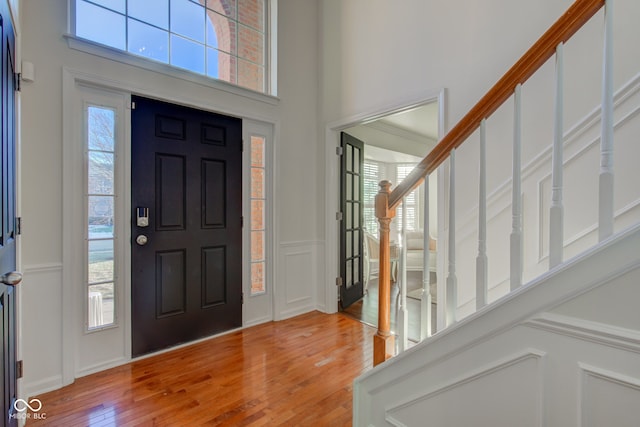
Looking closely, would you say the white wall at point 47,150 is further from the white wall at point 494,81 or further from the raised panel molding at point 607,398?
the raised panel molding at point 607,398

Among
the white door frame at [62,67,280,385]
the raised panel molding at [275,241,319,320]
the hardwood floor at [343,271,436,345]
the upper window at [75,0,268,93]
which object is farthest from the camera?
the raised panel molding at [275,241,319,320]

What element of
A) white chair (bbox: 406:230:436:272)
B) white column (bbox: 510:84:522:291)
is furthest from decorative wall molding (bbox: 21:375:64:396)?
white chair (bbox: 406:230:436:272)

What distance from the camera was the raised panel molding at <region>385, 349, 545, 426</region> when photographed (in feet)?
2.97

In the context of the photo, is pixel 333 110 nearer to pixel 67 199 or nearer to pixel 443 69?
pixel 443 69

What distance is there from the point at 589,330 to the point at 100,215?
2648 mm

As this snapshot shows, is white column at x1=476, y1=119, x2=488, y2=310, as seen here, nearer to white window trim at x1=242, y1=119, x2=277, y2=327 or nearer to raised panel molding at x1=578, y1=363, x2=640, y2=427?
raised panel molding at x1=578, y1=363, x2=640, y2=427

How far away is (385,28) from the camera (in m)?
2.73

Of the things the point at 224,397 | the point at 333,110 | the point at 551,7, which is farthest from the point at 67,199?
the point at 551,7

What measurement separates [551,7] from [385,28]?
131 cm

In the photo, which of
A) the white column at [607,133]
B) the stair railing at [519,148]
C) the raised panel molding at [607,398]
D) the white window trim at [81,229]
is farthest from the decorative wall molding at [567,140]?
the white window trim at [81,229]

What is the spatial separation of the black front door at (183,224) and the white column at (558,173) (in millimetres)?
2415

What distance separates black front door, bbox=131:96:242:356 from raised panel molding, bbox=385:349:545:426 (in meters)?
1.98

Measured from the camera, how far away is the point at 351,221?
139 inches

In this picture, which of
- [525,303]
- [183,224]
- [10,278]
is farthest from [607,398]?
[183,224]
